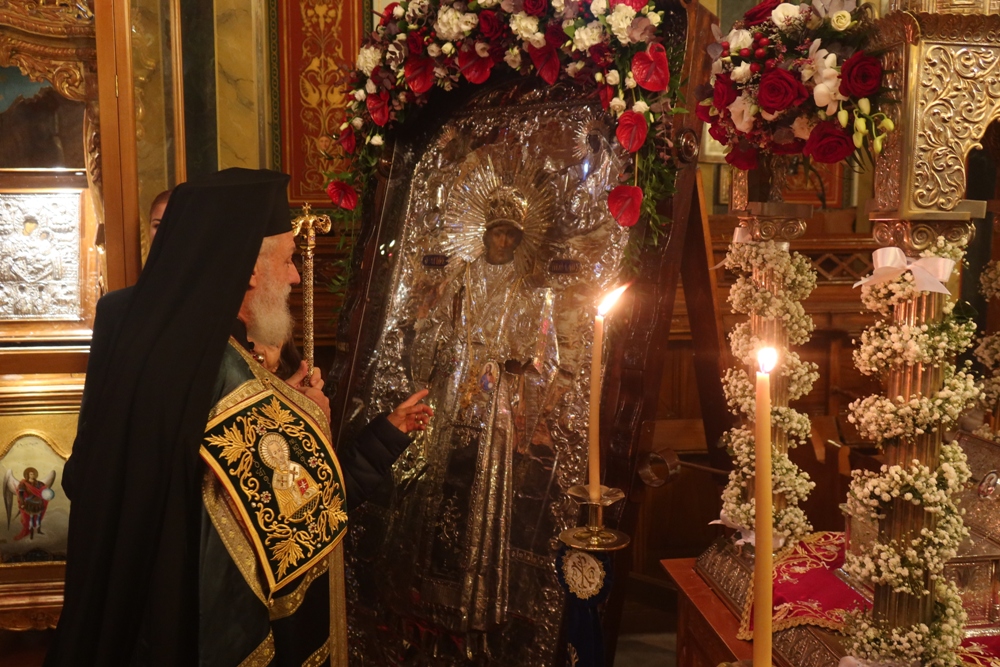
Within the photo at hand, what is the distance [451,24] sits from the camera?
2.58 m

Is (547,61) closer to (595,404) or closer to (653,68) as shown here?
(653,68)

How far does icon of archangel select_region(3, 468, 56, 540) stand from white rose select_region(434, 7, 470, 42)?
2.51 metres

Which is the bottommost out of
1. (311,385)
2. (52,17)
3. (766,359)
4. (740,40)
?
(311,385)

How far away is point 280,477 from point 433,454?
34.3 inches

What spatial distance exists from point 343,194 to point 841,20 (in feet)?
6.28

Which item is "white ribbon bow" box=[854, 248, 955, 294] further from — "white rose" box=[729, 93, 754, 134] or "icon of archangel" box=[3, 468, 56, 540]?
"icon of archangel" box=[3, 468, 56, 540]

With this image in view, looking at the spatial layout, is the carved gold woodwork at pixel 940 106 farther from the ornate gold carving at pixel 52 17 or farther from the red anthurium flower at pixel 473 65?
the ornate gold carving at pixel 52 17

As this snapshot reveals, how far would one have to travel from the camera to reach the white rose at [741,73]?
1841 mm

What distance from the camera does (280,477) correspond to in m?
1.90

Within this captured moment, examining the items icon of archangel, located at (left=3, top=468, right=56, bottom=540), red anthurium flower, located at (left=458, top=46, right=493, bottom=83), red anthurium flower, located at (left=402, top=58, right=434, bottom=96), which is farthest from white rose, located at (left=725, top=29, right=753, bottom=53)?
icon of archangel, located at (left=3, top=468, right=56, bottom=540)

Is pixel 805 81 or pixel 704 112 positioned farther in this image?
pixel 704 112

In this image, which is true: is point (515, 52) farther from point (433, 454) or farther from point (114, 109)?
point (114, 109)

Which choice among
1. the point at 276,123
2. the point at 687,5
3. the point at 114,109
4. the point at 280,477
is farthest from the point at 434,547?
the point at 276,123

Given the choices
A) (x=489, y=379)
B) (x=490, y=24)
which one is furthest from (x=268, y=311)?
(x=490, y=24)
